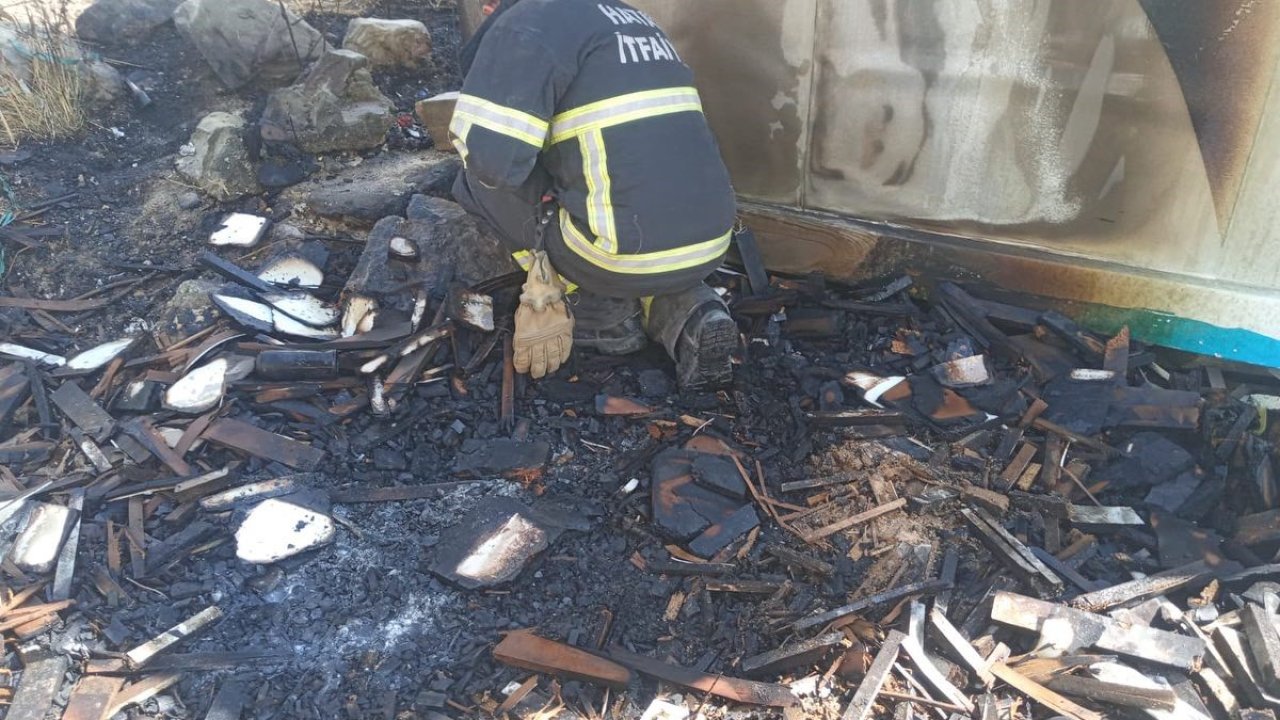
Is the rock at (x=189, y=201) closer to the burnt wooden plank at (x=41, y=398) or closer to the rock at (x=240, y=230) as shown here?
A: the rock at (x=240, y=230)

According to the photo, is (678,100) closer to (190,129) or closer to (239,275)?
(239,275)

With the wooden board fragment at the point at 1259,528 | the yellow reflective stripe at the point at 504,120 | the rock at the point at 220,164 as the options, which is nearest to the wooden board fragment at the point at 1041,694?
the wooden board fragment at the point at 1259,528

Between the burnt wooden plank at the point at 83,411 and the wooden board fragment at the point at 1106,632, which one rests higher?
the wooden board fragment at the point at 1106,632

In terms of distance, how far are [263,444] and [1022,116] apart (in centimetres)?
433

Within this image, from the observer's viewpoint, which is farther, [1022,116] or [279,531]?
[1022,116]

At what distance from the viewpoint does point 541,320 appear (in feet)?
15.3

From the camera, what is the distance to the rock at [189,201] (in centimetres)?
618

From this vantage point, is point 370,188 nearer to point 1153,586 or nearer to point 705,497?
point 705,497

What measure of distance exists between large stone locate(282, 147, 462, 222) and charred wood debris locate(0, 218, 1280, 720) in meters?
0.68

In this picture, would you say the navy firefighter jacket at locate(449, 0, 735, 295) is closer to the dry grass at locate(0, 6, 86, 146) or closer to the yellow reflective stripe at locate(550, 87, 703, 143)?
the yellow reflective stripe at locate(550, 87, 703, 143)

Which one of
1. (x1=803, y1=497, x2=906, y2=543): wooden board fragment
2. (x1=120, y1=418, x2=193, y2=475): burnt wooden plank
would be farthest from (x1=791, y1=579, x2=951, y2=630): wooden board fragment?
→ (x1=120, y1=418, x2=193, y2=475): burnt wooden plank

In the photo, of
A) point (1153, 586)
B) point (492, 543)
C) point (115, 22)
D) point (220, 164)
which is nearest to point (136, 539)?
point (492, 543)

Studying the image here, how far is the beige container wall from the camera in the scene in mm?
4219

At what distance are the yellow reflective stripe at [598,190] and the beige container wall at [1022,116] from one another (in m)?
1.56
